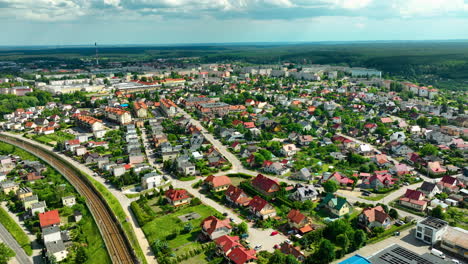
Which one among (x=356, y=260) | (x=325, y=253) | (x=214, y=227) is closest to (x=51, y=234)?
(x=214, y=227)

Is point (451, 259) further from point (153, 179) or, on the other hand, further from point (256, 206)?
point (153, 179)

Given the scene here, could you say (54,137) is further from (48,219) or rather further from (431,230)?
(431,230)

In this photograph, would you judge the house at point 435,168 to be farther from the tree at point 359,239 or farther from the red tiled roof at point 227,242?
the red tiled roof at point 227,242

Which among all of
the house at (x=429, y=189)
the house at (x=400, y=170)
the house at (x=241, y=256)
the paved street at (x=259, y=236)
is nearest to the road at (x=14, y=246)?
the house at (x=241, y=256)

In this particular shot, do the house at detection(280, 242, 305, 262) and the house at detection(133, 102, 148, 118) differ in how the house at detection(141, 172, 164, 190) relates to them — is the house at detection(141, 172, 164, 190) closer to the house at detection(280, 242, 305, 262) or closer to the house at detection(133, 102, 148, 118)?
the house at detection(280, 242, 305, 262)

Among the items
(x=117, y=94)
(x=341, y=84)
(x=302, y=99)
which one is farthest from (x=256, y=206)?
(x=341, y=84)

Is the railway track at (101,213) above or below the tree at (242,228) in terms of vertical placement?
below
